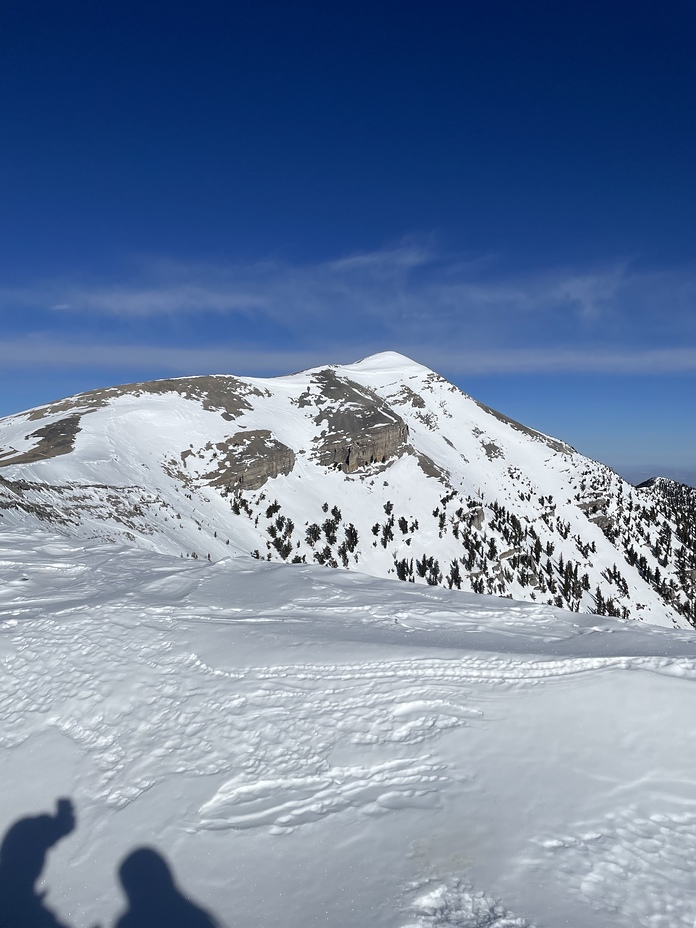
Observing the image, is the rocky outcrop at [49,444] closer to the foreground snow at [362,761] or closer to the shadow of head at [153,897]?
the foreground snow at [362,761]

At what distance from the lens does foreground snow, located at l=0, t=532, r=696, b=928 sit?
3.09 m

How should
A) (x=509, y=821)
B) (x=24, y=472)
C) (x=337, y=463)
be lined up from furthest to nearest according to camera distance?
(x=337, y=463) < (x=24, y=472) < (x=509, y=821)

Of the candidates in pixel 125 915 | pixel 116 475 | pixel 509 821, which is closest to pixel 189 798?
pixel 125 915

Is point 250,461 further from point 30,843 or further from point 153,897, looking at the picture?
point 153,897

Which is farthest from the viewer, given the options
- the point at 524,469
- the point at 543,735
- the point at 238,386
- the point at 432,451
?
the point at 524,469

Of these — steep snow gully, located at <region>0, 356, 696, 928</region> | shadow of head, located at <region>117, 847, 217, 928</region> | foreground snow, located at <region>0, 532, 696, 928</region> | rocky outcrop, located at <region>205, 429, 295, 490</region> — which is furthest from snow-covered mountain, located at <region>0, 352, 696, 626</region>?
shadow of head, located at <region>117, 847, 217, 928</region>

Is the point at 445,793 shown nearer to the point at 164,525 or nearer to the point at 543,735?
the point at 543,735

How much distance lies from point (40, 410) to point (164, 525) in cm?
3526

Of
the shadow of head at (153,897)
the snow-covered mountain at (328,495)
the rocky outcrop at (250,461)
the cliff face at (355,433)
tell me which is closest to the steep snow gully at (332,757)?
the shadow of head at (153,897)

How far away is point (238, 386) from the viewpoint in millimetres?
78625

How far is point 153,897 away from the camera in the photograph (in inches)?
124

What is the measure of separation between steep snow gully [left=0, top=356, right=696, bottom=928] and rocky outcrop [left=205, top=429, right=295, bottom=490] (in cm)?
4648

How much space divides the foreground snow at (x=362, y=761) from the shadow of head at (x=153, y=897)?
0.24 feet

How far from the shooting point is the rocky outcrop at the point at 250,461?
54531mm
